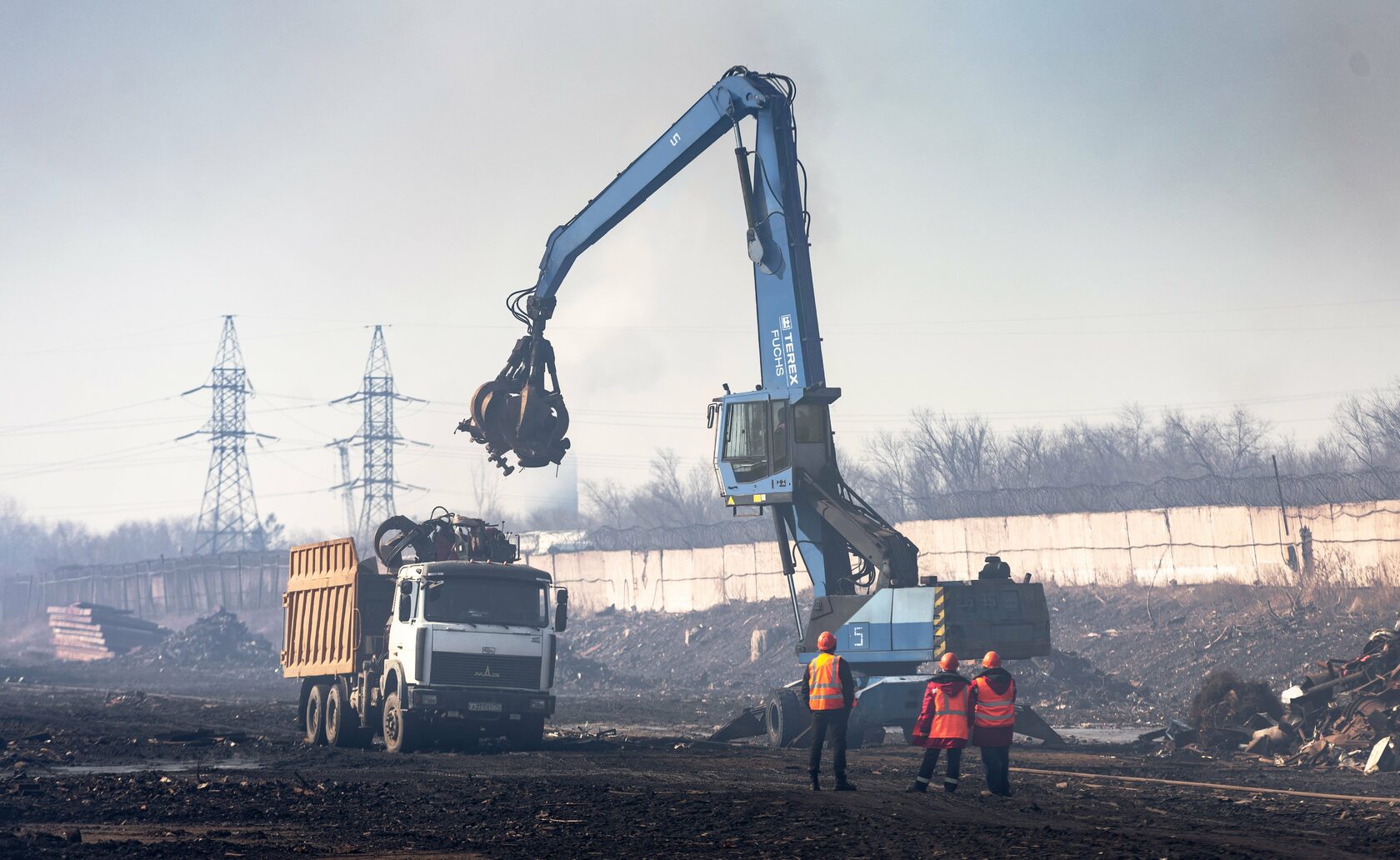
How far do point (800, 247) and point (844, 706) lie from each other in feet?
27.9

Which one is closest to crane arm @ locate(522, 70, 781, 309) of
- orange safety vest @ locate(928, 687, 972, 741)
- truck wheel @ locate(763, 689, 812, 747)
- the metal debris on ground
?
truck wheel @ locate(763, 689, 812, 747)

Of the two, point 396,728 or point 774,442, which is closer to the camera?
point 396,728

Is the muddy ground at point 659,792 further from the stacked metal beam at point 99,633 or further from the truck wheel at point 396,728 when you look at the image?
the stacked metal beam at point 99,633

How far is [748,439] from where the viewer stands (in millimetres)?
19812

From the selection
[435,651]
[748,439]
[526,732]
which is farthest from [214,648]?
[748,439]

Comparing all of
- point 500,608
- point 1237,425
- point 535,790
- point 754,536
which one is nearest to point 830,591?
point 500,608

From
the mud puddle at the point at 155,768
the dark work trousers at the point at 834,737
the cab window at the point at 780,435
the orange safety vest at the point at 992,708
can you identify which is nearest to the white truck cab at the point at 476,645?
the mud puddle at the point at 155,768

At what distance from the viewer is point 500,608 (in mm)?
18875

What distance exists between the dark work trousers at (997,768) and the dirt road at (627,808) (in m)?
0.17

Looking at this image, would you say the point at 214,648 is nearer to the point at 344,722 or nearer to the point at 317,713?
the point at 317,713

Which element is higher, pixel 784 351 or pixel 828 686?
pixel 784 351

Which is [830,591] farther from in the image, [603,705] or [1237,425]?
[1237,425]

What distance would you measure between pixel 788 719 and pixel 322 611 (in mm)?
7725

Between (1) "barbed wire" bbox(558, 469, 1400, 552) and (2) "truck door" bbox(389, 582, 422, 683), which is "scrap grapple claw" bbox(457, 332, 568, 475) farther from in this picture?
(1) "barbed wire" bbox(558, 469, 1400, 552)
